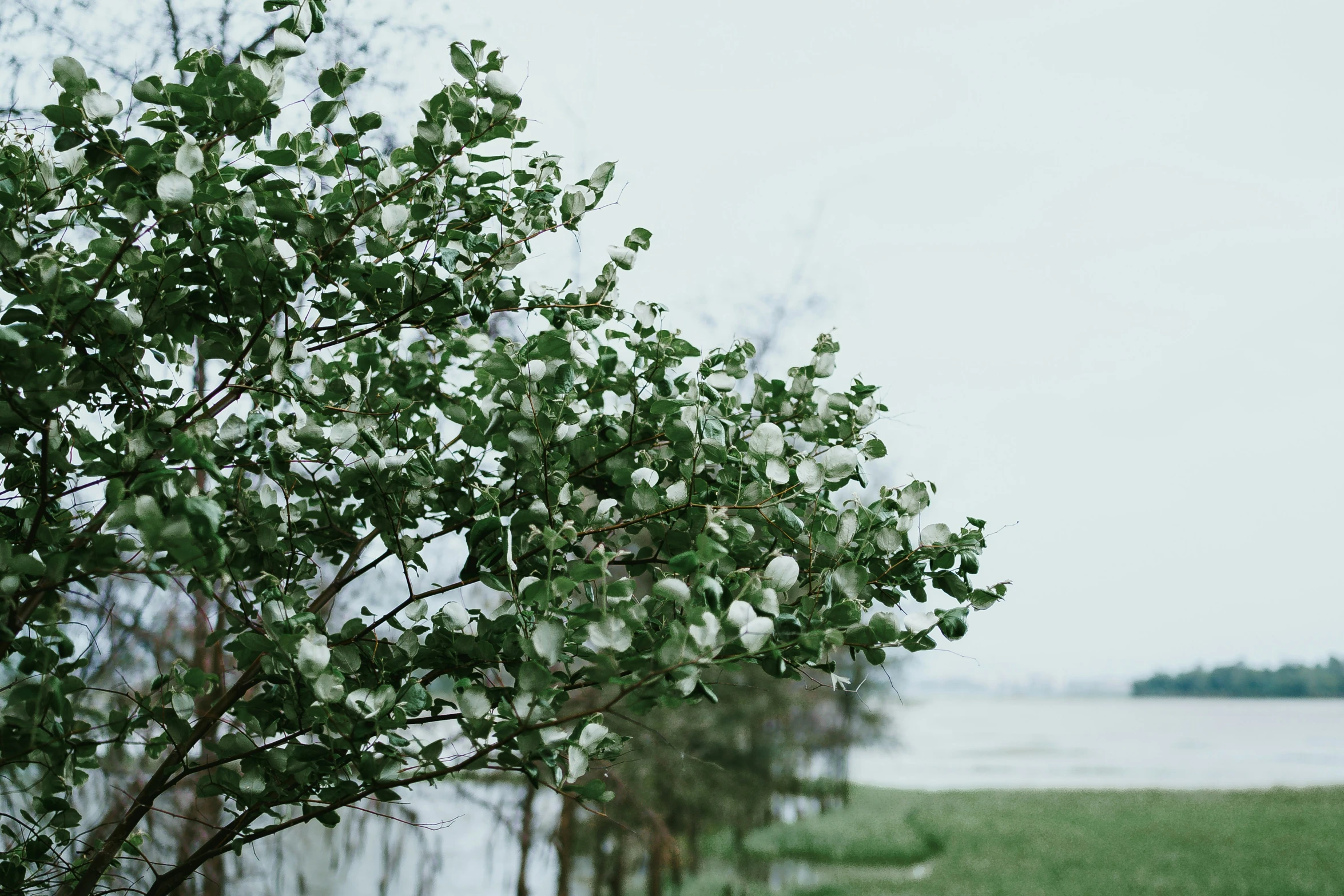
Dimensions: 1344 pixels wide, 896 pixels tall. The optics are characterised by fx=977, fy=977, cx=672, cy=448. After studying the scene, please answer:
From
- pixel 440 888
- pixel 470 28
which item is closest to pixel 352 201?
pixel 470 28

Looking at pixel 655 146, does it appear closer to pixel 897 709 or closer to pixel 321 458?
pixel 321 458

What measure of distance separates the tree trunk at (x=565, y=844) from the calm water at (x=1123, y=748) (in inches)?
206

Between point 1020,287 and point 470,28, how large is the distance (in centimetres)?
2367

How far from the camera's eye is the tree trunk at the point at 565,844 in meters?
4.50

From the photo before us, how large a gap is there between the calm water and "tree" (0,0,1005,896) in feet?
29.2

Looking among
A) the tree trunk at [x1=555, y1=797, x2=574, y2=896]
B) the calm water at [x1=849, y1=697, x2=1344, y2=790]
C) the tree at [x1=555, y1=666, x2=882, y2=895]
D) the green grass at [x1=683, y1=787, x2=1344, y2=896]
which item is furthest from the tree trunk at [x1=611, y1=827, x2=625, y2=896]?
the calm water at [x1=849, y1=697, x2=1344, y2=790]

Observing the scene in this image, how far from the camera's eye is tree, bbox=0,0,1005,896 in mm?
934

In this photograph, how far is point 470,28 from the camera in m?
3.22

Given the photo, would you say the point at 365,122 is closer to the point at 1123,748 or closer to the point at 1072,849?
the point at 1072,849

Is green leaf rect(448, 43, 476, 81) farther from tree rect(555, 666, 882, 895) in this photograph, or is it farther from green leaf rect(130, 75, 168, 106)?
tree rect(555, 666, 882, 895)

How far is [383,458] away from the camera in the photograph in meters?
1.14

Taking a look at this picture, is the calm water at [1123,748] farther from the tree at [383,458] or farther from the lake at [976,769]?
the tree at [383,458]

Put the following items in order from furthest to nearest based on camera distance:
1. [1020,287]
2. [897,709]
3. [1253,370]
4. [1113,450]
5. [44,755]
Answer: [1253,370] < [1020,287] < [1113,450] < [897,709] < [44,755]

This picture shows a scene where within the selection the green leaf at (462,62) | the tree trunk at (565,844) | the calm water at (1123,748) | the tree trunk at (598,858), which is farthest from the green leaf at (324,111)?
the calm water at (1123,748)
